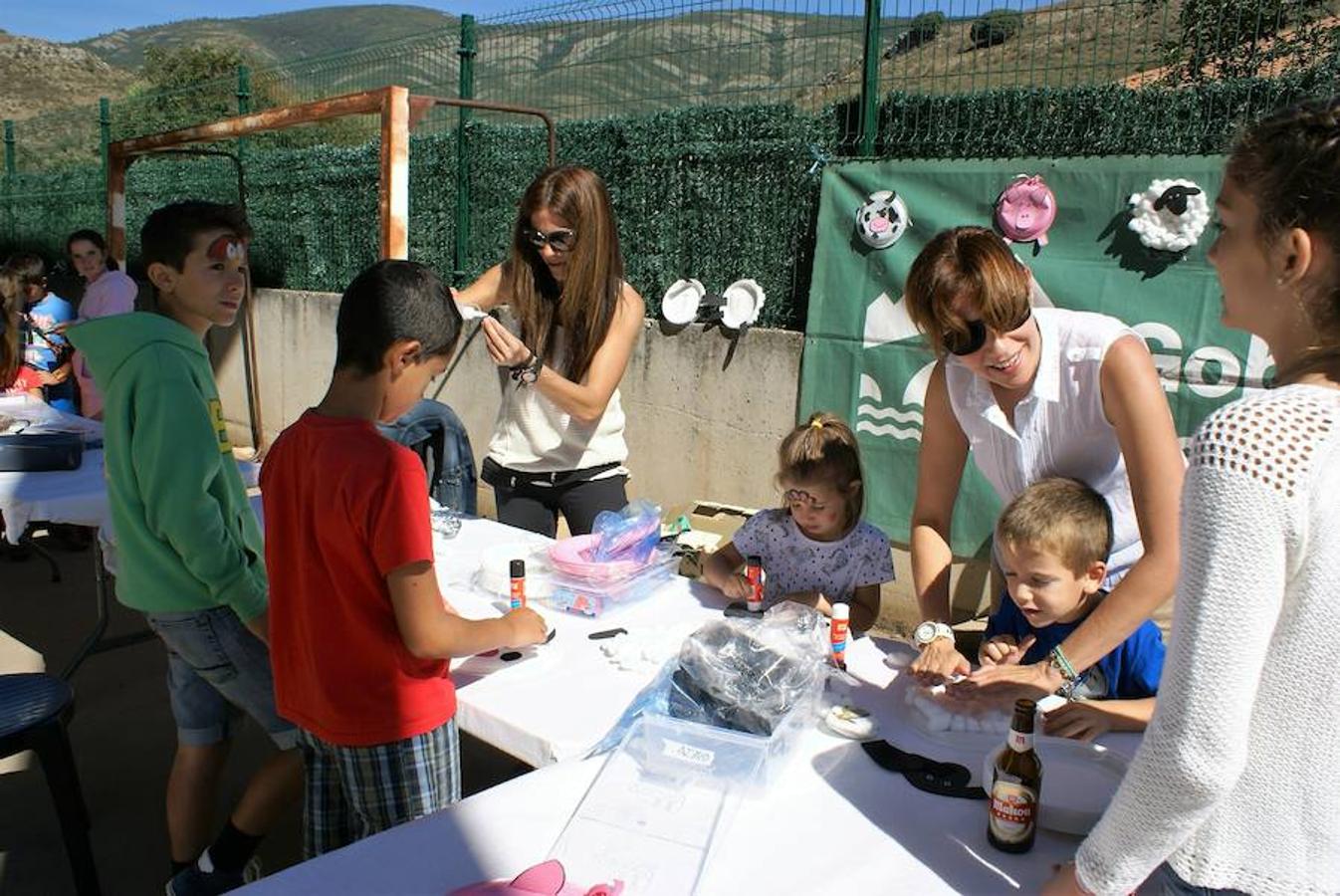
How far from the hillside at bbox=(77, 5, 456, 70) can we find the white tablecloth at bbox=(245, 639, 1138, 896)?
3436cm

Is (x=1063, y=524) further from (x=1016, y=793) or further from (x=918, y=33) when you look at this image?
(x=918, y=33)

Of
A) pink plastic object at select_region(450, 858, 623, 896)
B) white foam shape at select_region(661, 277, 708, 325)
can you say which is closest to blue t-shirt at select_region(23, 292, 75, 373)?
white foam shape at select_region(661, 277, 708, 325)

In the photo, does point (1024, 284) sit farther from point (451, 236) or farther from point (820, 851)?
point (451, 236)

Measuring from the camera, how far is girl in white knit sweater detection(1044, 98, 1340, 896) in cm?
85

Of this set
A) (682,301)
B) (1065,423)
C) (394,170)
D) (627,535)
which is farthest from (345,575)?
(682,301)

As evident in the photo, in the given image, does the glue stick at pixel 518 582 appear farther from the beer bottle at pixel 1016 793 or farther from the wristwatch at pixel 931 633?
the beer bottle at pixel 1016 793

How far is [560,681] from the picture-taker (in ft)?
6.27

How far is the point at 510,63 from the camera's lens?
6.11 m

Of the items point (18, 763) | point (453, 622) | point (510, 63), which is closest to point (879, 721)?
point (453, 622)

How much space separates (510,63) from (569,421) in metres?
4.18

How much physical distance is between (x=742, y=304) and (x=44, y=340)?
480 centimetres

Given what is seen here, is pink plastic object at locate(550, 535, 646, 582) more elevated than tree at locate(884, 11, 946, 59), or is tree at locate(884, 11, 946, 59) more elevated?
tree at locate(884, 11, 946, 59)

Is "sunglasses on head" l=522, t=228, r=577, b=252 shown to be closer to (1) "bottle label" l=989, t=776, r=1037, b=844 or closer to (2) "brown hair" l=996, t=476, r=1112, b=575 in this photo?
(2) "brown hair" l=996, t=476, r=1112, b=575

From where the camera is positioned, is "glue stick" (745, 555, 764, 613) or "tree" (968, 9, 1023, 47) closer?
"glue stick" (745, 555, 764, 613)
